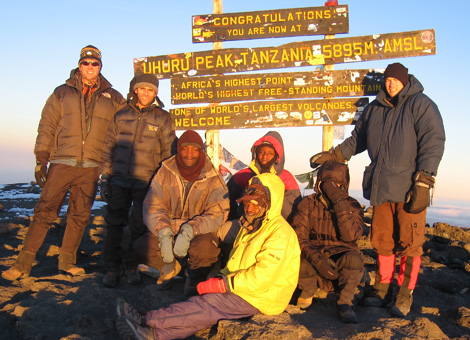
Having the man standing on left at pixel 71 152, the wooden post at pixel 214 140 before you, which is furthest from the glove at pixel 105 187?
the wooden post at pixel 214 140

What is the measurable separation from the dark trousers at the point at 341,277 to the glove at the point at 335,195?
434 millimetres

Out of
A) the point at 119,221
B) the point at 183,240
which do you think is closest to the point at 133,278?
the point at 119,221

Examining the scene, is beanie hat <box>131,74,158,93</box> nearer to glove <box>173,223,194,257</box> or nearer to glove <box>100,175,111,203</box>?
glove <box>100,175,111,203</box>

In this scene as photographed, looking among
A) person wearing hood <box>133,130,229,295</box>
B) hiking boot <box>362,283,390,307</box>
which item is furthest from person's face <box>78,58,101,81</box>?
hiking boot <box>362,283,390,307</box>

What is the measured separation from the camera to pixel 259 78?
21.9 ft

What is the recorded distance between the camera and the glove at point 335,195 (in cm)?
388

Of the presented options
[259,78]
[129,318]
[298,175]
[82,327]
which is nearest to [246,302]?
[129,318]

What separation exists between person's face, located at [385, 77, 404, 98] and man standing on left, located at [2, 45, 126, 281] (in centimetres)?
335

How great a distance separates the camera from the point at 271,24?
261 inches

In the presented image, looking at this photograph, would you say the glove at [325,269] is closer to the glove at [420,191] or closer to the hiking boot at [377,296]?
the hiking boot at [377,296]

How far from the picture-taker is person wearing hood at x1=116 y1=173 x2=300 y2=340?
309 cm

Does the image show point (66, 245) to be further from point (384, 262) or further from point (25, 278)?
point (384, 262)

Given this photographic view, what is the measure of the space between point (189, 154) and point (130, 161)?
0.90 m

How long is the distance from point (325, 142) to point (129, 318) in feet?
14.6
